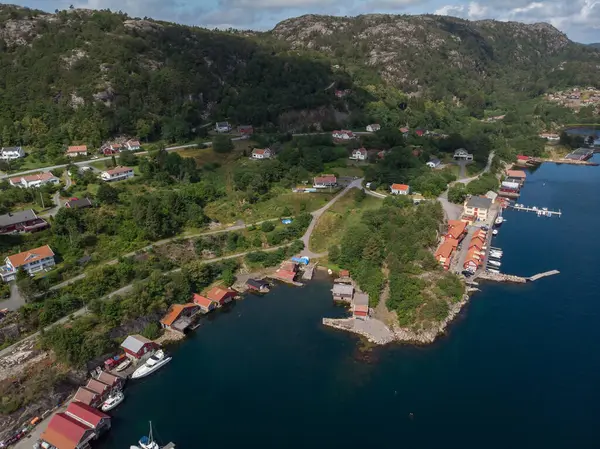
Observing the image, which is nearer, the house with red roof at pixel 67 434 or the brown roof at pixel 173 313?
the house with red roof at pixel 67 434

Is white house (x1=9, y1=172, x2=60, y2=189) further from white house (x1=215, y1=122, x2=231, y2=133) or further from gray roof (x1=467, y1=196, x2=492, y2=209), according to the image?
gray roof (x1=467, y1=196, x2=492, y2=209)

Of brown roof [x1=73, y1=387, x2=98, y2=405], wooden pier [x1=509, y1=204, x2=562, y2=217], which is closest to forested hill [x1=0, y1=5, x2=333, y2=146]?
wooden pier [x1=509, y1=204, x2=562, y2=217]

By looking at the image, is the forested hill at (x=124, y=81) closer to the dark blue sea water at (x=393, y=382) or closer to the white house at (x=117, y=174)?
the white house at (x=117, y=174)

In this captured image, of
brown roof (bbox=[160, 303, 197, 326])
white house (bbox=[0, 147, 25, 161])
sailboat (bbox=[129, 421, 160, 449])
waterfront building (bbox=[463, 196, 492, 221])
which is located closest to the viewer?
sailboat (bbox=[129, 421, 160, 449])

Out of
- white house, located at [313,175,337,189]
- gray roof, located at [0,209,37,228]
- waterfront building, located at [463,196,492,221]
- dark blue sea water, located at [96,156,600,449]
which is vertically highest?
gray roof, located at [0,209,37,228]

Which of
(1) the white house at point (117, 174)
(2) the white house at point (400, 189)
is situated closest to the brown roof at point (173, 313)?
(1) the white house at point (117, 174)

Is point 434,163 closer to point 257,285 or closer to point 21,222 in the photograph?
point 257,285

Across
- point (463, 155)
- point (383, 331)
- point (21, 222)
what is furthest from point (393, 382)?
point (463, 155)

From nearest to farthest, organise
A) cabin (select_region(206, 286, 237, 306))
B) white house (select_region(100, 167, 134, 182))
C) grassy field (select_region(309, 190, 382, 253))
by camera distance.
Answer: cabin (select_region(206, 286, 237, 306))
grassy field (select_region(309, 190, 382, 253))
white house (select_region(100, 167, 134, 182))
